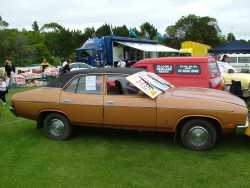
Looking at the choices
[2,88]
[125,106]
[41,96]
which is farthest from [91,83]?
[2,88]

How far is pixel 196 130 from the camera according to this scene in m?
7.61

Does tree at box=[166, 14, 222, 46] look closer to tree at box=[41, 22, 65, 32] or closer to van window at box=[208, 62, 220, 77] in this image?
tree at box=[41, 22, 65, 32]

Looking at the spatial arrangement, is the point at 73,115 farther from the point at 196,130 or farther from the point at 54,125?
the point at 196,130

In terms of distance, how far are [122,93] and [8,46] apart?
5746 centimetres

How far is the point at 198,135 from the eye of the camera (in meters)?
7.63

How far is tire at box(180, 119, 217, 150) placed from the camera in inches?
297

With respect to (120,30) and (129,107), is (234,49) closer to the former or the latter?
(120,30)

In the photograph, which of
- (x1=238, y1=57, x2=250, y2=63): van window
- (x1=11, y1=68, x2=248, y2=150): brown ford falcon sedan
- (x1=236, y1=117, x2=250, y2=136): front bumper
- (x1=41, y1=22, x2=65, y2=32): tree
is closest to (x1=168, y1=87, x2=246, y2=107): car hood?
(x1=11, y1=68, x2=248, y2=150): brown ford falcon sedan

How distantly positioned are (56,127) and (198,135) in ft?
9.15

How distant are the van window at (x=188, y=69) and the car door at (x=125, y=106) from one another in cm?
403

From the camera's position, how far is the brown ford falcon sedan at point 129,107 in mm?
7516

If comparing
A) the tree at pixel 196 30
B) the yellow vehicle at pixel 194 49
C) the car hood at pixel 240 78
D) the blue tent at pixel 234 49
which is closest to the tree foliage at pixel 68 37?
the tree at pixel 196 30

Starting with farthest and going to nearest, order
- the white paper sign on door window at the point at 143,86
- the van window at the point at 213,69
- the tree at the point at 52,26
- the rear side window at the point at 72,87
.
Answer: the tree at the point at 52,26 < the van window at the point at 213,69 < the rear side window at the point at 72,87 < the white paper sign on door window at the point at 143,86

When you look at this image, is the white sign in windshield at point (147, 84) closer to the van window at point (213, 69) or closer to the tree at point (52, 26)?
the van window at point (213, 69)
